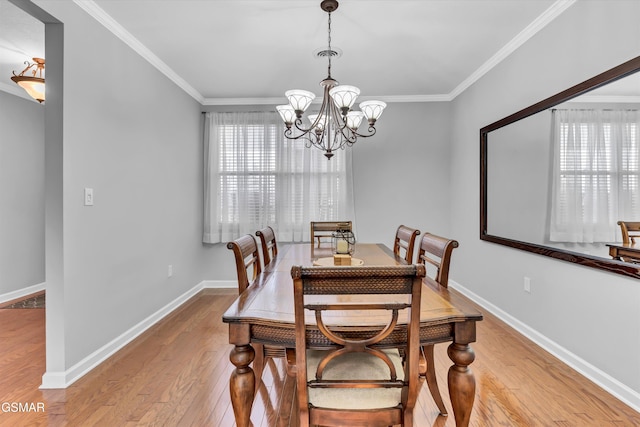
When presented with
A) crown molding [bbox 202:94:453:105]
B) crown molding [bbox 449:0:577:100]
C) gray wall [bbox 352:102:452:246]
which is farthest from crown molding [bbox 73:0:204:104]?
crown molding [bbox 449:0:577:100]

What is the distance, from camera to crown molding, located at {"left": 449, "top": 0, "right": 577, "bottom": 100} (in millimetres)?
2248

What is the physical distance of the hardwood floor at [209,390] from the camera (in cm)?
167

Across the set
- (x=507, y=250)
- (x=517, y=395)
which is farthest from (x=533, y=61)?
(x=517, y=395)

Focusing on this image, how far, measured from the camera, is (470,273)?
145 inches

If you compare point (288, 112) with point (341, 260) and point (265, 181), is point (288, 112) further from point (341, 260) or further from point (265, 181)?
point (265, 181)

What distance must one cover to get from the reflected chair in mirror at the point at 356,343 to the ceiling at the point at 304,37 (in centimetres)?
203

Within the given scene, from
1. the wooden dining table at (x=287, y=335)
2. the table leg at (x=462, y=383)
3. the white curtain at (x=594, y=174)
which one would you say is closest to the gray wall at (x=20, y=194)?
the wooden dining table at (x=287, y=335)

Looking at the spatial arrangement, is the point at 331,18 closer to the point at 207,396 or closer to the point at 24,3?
the point at 24,3

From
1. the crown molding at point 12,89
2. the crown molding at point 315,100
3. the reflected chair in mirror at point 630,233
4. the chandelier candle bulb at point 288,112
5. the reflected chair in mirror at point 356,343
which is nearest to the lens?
the reflected chair in mirror at point 356,343

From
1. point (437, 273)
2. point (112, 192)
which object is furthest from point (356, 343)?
point (112, 192)

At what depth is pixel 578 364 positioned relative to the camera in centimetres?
212

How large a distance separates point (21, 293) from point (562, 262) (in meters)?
5.34

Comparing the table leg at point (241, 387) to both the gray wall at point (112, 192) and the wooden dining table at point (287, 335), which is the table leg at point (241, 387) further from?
the gray wall at point (112, 192)

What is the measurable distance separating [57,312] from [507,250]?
3388mm
